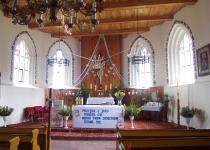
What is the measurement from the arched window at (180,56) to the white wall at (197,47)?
35cm

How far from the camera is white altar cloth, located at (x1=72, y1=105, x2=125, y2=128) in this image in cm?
885

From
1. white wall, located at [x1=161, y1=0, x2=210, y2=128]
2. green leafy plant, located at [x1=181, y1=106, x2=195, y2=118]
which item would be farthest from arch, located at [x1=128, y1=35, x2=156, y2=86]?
green leafy plant, located at [x1=181, y1=106, x2=195, y2=118]

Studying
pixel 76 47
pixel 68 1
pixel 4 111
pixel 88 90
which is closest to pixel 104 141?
pixel 4 111

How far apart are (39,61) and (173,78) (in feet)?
20.9

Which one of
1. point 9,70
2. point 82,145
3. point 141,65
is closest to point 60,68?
point 9,70

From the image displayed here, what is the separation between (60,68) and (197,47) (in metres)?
7.30

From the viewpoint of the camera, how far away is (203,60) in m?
8.30

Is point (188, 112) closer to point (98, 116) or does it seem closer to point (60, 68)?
point (98, 116)

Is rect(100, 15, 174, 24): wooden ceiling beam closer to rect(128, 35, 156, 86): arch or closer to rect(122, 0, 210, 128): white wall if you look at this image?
rect(122, 0, 210, 128): white wall

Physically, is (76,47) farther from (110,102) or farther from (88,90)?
(110,102)

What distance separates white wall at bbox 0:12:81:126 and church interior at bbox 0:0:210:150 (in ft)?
0.13

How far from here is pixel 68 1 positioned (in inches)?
185

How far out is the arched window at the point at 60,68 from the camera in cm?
1303

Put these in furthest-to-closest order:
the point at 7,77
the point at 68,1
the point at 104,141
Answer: the point at 7,77 < the point at 104,141 < the point at 68,1
